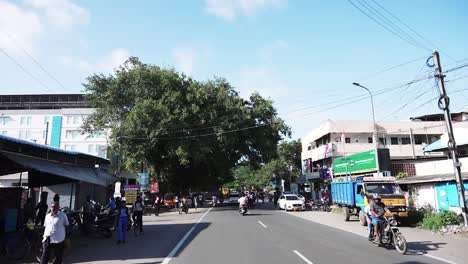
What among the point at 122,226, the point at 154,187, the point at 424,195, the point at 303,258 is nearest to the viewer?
the point at 303,258

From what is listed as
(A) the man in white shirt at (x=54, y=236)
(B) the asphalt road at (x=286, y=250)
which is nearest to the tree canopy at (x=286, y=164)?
(B) the asphalt road at (x=286, y=250)

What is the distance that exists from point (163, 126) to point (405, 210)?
2285 centimetres

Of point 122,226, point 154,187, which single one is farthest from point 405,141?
point 122,226

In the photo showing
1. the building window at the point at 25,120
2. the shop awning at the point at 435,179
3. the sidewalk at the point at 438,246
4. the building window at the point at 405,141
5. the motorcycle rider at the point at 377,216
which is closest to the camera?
the sidewalk at the point at 438,246

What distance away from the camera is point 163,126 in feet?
119

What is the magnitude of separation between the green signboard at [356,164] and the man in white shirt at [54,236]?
99.4 feet

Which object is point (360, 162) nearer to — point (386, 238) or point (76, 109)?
point (386, 238)

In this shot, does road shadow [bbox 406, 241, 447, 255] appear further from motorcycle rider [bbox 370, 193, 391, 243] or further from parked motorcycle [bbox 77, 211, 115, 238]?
parked motorcycle [bbox 77, 211, 115, 238]

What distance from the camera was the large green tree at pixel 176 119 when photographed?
37.1 metres

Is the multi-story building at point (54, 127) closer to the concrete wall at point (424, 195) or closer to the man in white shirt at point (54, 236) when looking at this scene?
the concrete wall at point (424, 195)

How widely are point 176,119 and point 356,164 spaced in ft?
59.3

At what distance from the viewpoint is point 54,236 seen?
357 inches

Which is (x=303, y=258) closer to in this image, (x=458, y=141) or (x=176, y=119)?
(x=458, y=141)

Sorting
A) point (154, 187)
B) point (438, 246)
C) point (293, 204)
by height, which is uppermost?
point (154, 187)
